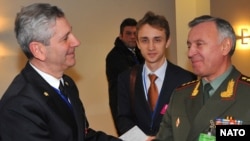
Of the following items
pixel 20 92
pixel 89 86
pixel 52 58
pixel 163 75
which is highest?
pixel 52 58

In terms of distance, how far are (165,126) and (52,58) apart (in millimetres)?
738

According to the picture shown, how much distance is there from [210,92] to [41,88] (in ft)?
2.86

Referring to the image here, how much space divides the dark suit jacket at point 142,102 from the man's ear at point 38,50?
86 cm

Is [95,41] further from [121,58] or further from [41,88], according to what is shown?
[41,88]

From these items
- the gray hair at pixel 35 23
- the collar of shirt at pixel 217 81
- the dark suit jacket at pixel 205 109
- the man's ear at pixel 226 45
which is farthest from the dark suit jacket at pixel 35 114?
the man's ear at pixel 226 45

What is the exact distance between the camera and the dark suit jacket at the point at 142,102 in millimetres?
2364

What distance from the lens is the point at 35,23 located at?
1678 mm

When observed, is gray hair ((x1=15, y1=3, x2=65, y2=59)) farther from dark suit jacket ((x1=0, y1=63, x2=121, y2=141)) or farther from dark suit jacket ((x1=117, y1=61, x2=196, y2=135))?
dark suit jacket ((x1=117, y1=61, x2=196, y2=135))

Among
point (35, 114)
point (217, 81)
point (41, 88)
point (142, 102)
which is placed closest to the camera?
point (35, 114)

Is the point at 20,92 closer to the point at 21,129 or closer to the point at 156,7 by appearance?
the point at 21,129

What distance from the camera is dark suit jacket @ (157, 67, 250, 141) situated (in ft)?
5.77

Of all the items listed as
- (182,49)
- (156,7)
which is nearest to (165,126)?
(156,7)

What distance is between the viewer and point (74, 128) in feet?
5.85

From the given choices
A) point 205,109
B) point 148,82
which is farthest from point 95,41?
point 205,109
